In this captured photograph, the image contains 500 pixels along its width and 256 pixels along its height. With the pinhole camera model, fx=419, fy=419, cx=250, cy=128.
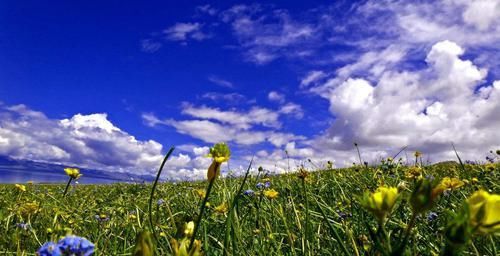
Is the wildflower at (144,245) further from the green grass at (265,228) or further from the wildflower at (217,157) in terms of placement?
the green grass at (265,228)

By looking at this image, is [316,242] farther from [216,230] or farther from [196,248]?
[196,248]

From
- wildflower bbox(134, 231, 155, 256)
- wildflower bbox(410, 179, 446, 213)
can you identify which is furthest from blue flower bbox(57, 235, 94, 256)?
wildflower bbox(410, 179, 446, 213)

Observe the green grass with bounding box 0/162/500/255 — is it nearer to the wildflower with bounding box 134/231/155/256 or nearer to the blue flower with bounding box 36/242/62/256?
the blue flower with bounding box 36/242/62/256

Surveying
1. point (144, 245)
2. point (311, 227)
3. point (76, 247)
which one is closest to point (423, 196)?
point (144, 245)

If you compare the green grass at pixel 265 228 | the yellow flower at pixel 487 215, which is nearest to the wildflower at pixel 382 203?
the yellow flower at pixel 487 215

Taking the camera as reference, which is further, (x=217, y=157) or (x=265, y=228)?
(x=265, y=228)

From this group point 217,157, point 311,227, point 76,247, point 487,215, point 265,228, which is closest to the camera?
point 487,215

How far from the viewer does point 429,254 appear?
2.70m

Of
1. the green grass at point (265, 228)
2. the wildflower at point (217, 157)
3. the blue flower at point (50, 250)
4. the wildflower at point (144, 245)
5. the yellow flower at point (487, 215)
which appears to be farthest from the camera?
the green grass at point (265, 228)

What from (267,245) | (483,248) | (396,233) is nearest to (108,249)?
(267,245)

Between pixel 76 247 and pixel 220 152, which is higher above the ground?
pixel 220 152

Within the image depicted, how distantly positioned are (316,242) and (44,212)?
3.24 meters

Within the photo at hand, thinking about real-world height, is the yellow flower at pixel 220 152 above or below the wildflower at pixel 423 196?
above

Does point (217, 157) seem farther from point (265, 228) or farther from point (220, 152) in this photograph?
point (265, 228)
